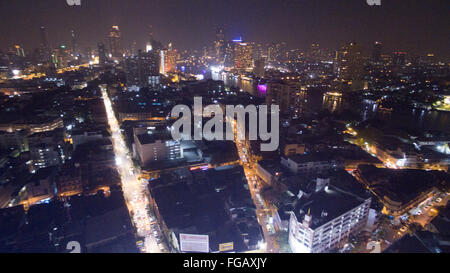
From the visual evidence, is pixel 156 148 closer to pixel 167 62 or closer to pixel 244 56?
pixel 167 62

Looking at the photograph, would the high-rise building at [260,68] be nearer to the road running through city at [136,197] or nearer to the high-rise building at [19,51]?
the road running through city at [136,197]

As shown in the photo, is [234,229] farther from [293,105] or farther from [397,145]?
[293,105]

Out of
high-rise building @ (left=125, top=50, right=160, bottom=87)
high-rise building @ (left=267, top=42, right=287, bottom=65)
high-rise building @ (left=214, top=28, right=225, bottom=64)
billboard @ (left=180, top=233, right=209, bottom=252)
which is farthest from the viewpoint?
high-rise building @ (left=267, top=42, right=287, bottom=65)

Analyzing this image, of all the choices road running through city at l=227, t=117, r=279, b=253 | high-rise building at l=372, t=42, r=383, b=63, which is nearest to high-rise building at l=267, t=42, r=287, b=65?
high-rise building at l=372, t=42, r=383, b=63

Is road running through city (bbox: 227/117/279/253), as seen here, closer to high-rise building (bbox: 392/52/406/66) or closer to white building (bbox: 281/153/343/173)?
white building (bbox: 281/153/343/173)

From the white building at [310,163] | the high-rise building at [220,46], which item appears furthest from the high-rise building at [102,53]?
the white building at [310,163]
